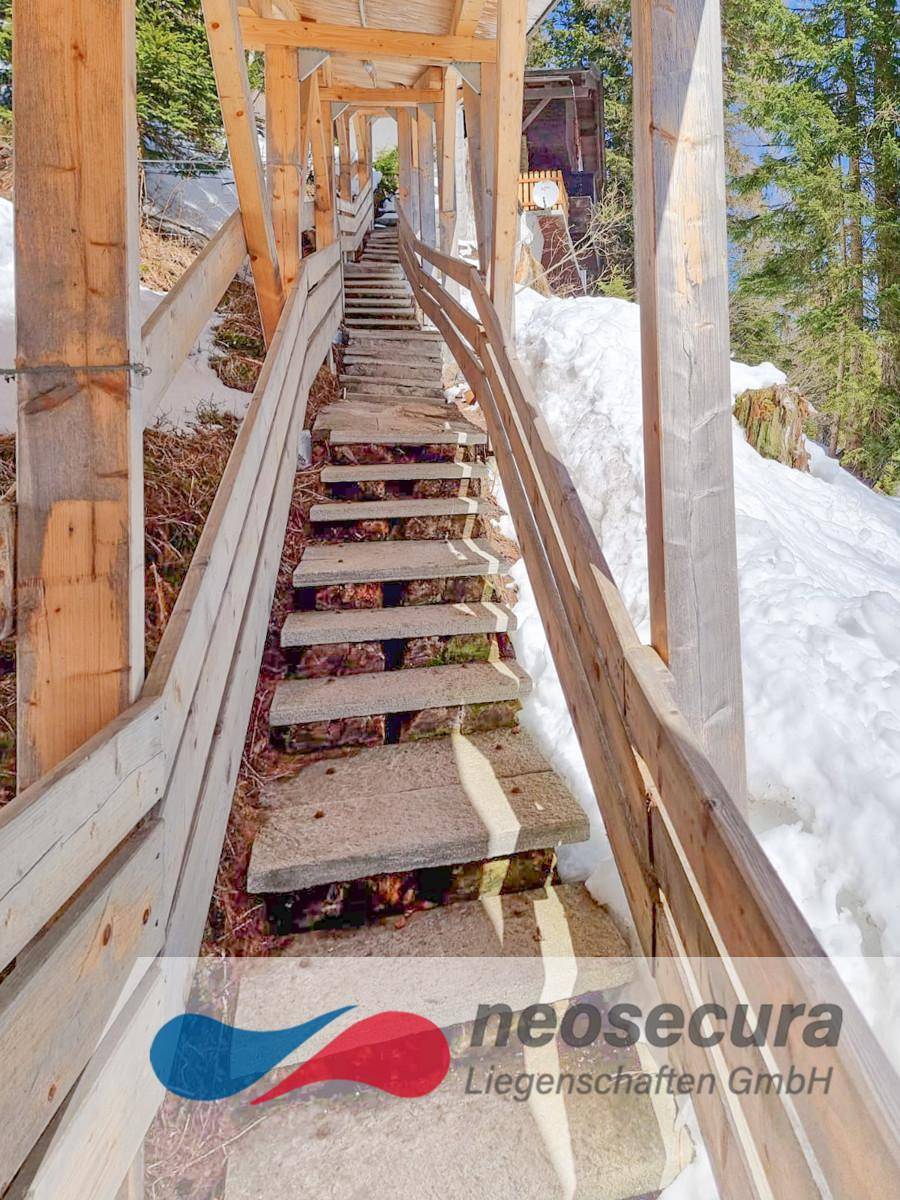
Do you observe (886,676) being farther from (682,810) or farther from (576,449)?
(576,449)

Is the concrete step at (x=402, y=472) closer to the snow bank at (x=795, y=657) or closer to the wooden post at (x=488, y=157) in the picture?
the snow bank at (x=795, y=657)

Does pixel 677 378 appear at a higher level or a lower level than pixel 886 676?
higher

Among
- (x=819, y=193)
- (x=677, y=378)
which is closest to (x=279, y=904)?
(x=677, y=378)

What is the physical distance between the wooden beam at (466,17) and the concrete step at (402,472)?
3124 millimetres

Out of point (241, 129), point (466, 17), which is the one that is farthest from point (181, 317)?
point (466, 17)

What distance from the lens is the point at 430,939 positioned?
1.63 metres

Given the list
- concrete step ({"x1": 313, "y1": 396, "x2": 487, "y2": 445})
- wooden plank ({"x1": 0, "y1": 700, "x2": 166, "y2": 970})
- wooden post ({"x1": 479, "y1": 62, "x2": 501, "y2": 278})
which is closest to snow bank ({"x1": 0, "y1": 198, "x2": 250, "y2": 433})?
concrete step ({"x1": 313, "y1": 396, "x2": 487, "y2": 445})

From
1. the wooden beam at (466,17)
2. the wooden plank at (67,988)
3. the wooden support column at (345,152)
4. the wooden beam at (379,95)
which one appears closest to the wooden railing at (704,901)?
the wooden plank at (67,988)

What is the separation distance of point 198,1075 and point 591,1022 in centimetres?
89

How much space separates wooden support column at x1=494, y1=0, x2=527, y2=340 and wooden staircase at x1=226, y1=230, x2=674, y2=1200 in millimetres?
1274

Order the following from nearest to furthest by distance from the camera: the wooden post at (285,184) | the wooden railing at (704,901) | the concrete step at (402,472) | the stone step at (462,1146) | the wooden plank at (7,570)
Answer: the wooden railing at (704,901)
the wooden plank at (7,570)
the stone step at (462,1146)
the concrete step at (402,472)
the wooden post at (285,184)

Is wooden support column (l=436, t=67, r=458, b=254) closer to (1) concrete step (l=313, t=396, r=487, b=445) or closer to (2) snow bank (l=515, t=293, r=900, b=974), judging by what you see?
(2) snow bank (l=515, t=293, r=900, b=974)

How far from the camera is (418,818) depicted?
71.1 inches

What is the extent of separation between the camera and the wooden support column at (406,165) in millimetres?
8781
